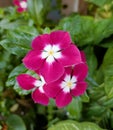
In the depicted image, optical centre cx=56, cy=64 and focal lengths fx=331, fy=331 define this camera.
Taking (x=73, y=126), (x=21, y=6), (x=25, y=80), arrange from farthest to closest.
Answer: (x=21, y=6) < (x=73, y=126) < (x=25, y=80)

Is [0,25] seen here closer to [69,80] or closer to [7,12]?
[7,12]

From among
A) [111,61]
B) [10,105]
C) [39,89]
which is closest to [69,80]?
[39,89]

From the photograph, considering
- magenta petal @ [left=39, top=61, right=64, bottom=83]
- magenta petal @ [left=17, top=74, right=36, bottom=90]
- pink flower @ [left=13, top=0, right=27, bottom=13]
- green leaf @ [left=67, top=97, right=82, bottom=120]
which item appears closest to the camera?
magenta petal @ [left=39, top=61, right=64, bottom=83]

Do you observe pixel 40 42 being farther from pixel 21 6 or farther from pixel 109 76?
pixel 21 6

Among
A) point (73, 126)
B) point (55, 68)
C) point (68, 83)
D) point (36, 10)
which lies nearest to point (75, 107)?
point (73, 126)

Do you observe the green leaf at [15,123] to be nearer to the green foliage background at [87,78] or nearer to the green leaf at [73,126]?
the green foliage background at [87,78]

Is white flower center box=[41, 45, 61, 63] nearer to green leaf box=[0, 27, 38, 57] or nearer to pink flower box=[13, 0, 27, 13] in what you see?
green leaf box=[0, 27, 38, 57]

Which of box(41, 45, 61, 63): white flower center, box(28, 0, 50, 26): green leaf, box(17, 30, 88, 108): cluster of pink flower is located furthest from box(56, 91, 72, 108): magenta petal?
box(28, 0, 50, 26): green leaf
